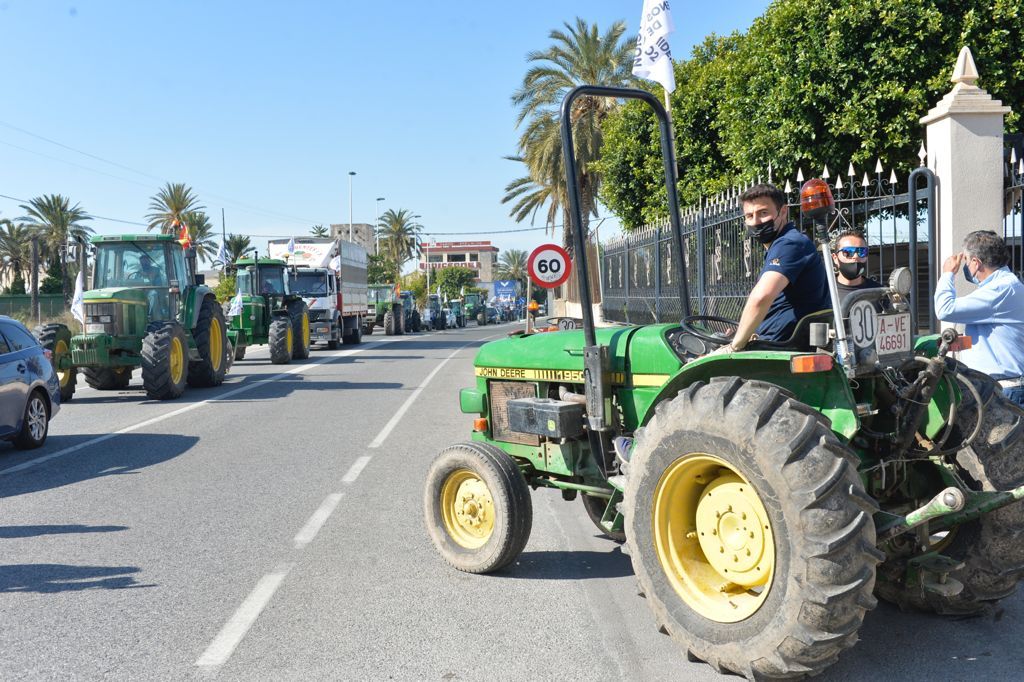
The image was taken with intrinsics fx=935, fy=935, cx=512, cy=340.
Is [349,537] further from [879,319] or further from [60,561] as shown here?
[879,319]

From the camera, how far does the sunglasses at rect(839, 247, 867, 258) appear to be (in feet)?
17.9

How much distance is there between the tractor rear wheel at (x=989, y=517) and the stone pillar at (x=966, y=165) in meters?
5.53

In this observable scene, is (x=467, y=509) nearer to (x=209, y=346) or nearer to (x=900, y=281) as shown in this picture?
(x=900, y=281)

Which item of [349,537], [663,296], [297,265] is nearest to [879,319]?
[349,537]

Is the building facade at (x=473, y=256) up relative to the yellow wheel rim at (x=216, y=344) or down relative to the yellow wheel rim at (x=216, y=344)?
up

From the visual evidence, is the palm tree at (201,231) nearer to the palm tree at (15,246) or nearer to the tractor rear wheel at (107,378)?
the palm tree at (15,246)

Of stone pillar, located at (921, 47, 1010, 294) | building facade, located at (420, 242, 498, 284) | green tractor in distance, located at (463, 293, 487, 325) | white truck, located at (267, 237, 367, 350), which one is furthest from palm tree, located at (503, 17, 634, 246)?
building facade, located at (420, 242, 498, 284)

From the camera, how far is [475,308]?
74.9m

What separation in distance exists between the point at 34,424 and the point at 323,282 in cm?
2170

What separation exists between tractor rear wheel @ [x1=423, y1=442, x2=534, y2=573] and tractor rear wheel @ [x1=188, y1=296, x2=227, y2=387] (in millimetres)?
12741

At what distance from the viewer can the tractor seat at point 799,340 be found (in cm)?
430

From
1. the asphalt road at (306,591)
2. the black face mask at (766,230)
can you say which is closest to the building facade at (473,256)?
the asphalt road at (306,591)

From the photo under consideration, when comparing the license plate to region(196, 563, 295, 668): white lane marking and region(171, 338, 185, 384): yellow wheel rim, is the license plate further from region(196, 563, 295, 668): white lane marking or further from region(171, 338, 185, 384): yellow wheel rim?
region(171, 338, 185, 384): yellow wheel rim

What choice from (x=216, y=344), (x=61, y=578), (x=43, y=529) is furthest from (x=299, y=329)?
(x=61, y=578)
